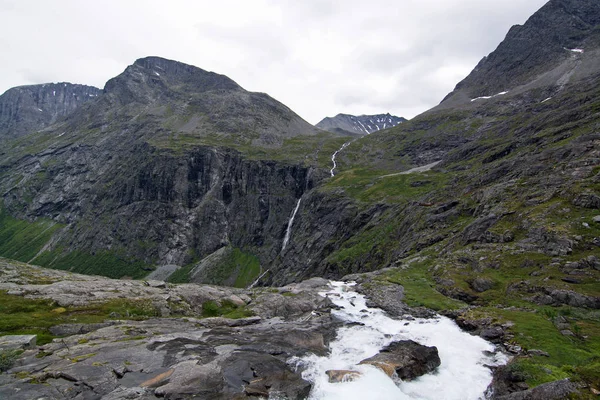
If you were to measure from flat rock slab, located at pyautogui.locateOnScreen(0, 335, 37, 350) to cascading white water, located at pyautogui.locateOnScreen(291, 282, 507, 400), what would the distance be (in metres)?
22.9

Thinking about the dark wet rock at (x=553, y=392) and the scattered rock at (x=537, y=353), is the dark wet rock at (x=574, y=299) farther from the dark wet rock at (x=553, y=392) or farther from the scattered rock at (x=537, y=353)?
the dark wet rock at (x=553, y=392)

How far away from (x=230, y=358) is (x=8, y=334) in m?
22.8

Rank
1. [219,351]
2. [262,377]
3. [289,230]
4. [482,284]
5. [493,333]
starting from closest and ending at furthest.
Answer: [262,377]
[219,351]
[493,333]
[482,284]
[289,230]

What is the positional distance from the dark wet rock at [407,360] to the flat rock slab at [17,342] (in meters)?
28.3

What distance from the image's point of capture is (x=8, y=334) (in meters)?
31.6

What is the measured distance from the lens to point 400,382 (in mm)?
24453

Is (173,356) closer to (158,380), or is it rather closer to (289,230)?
(158,380)

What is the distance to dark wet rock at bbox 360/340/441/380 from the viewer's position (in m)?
25.3

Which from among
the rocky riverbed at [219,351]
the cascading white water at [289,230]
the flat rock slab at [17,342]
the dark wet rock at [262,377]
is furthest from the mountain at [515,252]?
the cascading white water at [289,230]

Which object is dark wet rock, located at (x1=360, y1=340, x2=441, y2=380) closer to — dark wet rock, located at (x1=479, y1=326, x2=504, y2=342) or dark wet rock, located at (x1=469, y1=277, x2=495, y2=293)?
dark wet rock, located at (x1=479, y1=326, x2=504, y2=342)

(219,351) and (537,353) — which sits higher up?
(537,353)

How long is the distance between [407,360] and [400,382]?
2.36 metres

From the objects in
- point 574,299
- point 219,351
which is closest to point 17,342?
point 219,351

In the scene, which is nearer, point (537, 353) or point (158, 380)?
point (158, 380)
